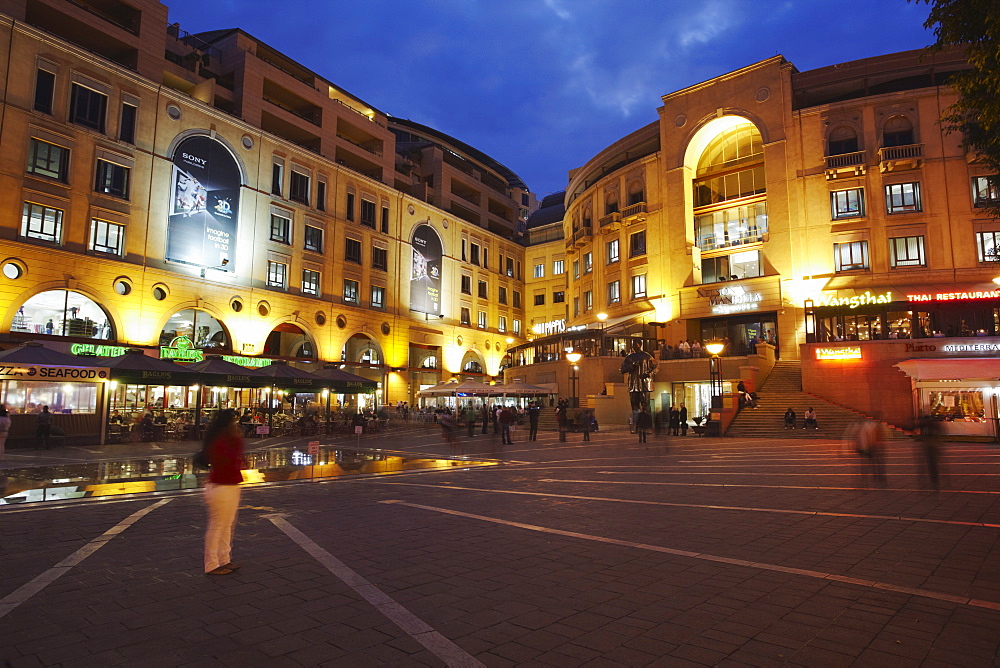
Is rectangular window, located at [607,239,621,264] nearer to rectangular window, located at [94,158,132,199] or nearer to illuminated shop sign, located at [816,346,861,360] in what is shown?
illuminated shop sign, located at [816,346,861,360]

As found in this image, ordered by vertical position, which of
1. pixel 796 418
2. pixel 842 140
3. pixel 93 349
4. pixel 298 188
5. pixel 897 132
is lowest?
pixel 796 418

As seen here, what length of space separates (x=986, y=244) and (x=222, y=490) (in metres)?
38.9

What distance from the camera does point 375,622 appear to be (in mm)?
4469

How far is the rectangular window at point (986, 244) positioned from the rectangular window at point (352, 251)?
37374mm

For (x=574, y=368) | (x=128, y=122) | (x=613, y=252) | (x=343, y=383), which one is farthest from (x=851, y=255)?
(x=128, y=122)

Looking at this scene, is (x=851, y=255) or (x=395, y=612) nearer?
(x=395, y=612)

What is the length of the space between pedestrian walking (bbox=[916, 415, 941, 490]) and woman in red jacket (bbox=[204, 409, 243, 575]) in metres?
11.5

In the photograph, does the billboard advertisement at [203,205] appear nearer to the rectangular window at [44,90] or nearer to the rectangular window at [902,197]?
the rectangular window at [44,90]

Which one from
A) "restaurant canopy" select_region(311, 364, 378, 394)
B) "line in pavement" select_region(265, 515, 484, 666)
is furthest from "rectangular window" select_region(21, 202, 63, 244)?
"line in pavement" select_region(265, 515, 484, 666)

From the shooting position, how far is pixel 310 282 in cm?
3922

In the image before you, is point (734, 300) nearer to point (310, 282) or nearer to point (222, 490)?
point (310, 282)

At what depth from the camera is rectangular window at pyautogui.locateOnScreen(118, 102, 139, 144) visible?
1169 inches

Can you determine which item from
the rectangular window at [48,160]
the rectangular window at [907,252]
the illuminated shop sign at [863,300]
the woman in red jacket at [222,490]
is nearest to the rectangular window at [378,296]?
the rectangular window at [48,160]

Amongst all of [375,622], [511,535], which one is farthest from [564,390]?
[375,622]
